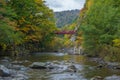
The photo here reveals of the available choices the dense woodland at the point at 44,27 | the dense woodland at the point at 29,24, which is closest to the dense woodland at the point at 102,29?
the dense woodland at the point at 44,27

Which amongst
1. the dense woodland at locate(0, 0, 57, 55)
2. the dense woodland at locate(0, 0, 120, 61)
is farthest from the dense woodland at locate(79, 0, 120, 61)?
the dense woodland at locate(0, 0, 57, 55)

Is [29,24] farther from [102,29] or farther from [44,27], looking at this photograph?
[102,29]

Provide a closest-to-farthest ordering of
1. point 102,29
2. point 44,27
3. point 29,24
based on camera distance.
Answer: point 102,29 → point 29,24 → point 44,27

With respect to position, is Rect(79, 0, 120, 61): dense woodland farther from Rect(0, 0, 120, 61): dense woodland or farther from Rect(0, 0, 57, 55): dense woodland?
Rect(0, 0, 57, 55): dense woodland

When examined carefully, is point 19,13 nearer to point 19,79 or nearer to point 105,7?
point 105,7

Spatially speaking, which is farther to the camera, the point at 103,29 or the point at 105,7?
the point at 105,7

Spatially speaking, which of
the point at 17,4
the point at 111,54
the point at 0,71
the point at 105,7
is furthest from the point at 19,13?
the point at 0,71

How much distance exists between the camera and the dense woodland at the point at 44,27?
4122 centimetres

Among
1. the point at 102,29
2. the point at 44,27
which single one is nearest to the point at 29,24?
the point at 44,27

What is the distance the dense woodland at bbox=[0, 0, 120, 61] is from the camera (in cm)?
4122

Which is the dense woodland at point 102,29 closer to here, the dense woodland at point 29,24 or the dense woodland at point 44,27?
the dense woodland at point 44,27

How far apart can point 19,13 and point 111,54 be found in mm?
24512

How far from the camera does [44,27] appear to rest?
6681cm

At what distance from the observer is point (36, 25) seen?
63938 mm
